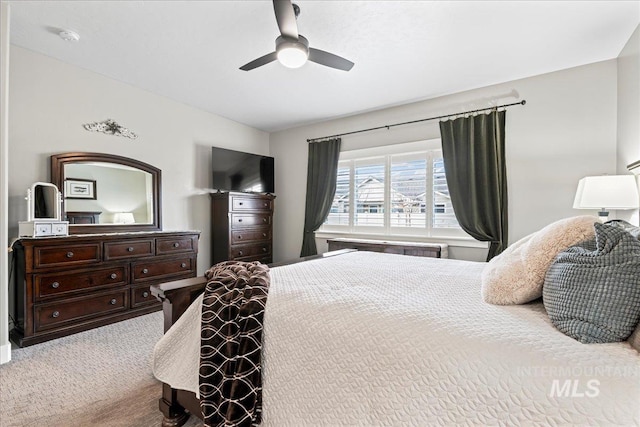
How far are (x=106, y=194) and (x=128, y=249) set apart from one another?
2.50 feet

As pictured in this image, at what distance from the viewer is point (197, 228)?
4.30 m

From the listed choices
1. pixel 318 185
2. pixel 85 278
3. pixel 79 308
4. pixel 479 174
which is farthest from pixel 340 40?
pixel 79 308

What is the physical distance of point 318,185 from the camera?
471 cm

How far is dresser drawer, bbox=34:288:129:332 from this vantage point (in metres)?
2.54

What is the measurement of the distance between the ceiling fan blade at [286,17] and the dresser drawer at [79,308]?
298 centimetres

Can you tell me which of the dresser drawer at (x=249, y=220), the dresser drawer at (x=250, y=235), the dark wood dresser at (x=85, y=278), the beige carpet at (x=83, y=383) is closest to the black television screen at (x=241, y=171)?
the dresser drawer at (x=249, y=220)

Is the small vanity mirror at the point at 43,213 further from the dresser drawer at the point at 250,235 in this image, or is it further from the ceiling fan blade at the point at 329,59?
the ceiling fan blade at the point at 329,59

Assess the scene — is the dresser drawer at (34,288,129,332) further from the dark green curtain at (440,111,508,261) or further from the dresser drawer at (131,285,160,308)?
the dark green curtain at (440,111,508,261)

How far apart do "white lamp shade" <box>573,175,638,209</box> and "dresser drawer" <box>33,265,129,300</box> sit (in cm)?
431

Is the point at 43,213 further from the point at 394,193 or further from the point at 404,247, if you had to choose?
the point at 394,193

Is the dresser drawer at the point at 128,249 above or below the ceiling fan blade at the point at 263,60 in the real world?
below

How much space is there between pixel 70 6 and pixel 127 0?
0.47 m

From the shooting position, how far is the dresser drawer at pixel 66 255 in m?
2.52

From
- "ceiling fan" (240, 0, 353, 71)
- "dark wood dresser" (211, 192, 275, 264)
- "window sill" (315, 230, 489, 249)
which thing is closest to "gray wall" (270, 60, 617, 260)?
"window sill" (315, 230, 489, 249)
